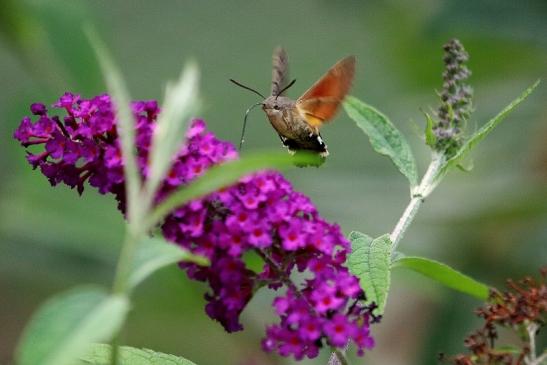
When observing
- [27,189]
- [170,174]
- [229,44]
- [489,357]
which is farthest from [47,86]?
[229,44]

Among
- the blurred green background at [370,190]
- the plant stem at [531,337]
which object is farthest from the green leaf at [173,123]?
the blurred green background at [370,190]

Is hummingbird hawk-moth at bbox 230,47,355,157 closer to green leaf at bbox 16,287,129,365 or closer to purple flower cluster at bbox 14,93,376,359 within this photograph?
purple flower cluster at bbox 14,93,376,359

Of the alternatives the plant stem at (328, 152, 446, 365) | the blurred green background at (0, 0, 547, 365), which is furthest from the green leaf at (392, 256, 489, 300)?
the blurred green background at (0, 0, 547, 365)

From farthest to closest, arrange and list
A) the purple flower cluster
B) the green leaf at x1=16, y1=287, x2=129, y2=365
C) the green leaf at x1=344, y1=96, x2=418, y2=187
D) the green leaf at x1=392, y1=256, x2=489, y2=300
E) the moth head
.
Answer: the moth head < the green leaf at x1=344, y1=96, x2=418, y2=187 < the green leaf at x1=392, y1=256, x2=489, y2=300 < the purple flower cluster < the green leaf at x1=16, y1=287, x2=129, y2=365

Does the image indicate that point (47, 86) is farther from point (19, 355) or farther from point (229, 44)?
point (229, 44)

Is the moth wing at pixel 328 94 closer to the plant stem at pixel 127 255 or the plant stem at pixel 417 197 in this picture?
the plant stem at pixel 417 197
